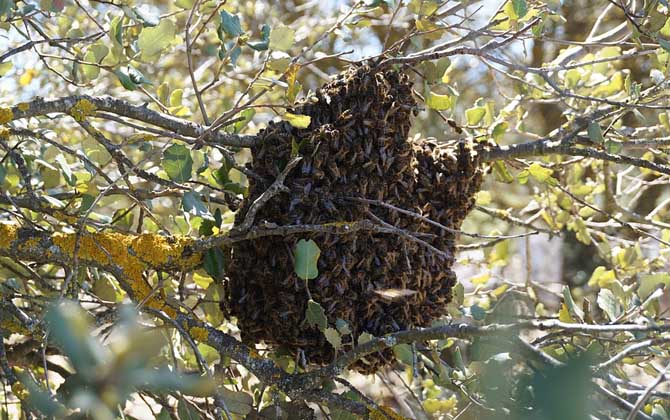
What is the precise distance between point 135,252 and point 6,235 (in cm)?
22

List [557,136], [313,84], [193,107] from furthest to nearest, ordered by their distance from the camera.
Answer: [313,84] < [193,107] < [557,136]

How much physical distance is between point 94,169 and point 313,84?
3373 millimetres

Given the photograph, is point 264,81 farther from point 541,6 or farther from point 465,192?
point 541,6

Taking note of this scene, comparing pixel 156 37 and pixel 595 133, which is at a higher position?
pixel 156 37

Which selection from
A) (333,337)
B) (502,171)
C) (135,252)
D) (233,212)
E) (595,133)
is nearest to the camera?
(333,337)

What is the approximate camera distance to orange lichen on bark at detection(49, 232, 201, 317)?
1408 millimetres

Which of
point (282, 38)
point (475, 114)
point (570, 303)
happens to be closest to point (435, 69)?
point (475, 114)

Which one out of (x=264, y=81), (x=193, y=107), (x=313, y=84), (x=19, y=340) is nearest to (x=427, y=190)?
(x=264, y=81)

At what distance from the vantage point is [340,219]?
1.43 metres

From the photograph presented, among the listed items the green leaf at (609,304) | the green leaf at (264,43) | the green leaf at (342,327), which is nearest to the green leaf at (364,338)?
the green leaf at (342,327)

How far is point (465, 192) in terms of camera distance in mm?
1616

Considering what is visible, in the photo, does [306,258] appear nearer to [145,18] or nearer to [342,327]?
[342,327]

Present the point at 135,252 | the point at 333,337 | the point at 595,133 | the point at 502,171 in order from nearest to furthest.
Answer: the point at 333,337
the point at 135,252
the point at 595,133
the point at 502,171

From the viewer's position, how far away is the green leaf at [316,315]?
1341 millimetres
